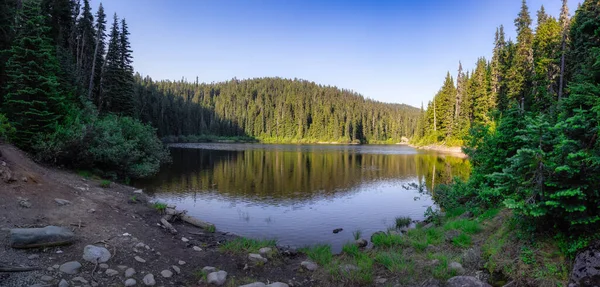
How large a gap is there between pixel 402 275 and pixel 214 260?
483 cm

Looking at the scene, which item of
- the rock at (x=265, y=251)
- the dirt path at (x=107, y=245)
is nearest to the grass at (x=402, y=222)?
the dirt path at (x=107, y=245)

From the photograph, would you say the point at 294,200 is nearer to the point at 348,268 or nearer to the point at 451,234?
the point at 451,234

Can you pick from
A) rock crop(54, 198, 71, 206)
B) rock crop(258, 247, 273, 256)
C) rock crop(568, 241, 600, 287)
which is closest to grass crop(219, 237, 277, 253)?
rock crop(258, 247, 273, 256)

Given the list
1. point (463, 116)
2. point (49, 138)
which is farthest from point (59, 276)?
point (463, 116)

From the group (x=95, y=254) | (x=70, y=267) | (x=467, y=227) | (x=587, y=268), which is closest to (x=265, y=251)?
(x=95, y=254)

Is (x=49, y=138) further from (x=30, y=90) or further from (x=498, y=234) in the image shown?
(x=498, y=234)

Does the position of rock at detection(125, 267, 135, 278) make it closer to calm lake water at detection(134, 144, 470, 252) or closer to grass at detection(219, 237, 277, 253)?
grass at detection(219, 237, 277, 253)

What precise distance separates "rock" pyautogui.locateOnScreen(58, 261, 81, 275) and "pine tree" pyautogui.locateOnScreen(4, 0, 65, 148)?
1288cm

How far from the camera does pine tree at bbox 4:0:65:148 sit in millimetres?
15297

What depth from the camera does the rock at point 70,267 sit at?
20.1 ft

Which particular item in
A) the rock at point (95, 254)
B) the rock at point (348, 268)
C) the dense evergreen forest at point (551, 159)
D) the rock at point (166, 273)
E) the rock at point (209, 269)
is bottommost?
the rock at point (209, 269)

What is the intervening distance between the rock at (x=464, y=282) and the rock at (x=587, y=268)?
1.39 meters

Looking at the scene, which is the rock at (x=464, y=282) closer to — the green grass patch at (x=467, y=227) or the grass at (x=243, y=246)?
the green grass patch at (x=467, y=227)

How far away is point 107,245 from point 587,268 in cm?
980
